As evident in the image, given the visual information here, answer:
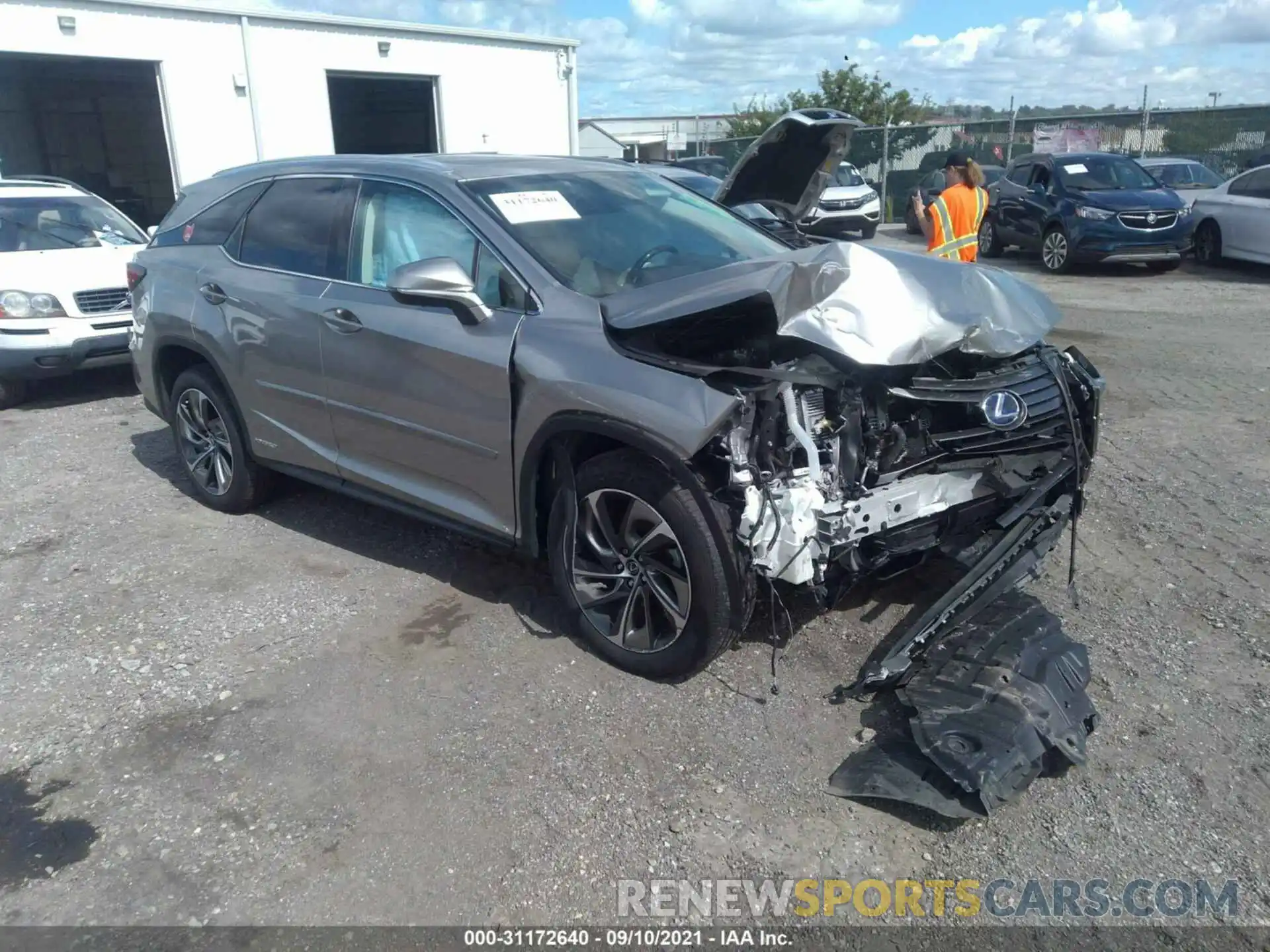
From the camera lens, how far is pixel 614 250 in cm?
412

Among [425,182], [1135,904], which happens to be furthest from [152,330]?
[1135,904]

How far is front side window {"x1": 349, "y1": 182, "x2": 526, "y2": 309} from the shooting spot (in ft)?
13.0

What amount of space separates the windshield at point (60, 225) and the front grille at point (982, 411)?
8136mm

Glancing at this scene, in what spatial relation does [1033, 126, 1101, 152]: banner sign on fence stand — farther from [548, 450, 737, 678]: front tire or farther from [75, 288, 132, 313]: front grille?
[548, 450, 737, 678]: front tire

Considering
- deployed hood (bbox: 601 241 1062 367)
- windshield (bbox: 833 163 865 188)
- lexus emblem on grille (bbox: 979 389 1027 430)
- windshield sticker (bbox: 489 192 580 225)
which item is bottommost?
windshield (bbox: 833 163 865 188)

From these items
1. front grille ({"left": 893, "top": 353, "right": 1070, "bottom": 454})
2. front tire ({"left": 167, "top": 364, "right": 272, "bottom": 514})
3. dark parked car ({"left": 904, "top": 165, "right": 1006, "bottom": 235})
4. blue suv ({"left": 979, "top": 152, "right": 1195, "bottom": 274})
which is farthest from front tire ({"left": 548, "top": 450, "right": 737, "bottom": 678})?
dark parked car ({"left": 904, "top": 165, "right": 1006, "bottom": 235})

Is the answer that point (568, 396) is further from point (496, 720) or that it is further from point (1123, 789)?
point (1123, 789)

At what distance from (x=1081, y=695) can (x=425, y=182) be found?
3264 millimetres

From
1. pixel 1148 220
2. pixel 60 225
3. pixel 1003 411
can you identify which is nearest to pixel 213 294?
pixel 1003 411

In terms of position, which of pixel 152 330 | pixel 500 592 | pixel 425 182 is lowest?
pixel 500 592

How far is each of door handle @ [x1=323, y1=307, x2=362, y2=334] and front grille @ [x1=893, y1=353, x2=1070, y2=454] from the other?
7.81 ft

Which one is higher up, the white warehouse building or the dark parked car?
the white warehouse building

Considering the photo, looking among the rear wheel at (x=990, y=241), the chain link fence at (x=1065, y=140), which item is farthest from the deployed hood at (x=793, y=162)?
the rear wheel at (x=990, y=241)

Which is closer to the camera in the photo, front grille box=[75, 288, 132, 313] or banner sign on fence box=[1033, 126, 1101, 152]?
front grille box=[75, 288, 132, 313]
